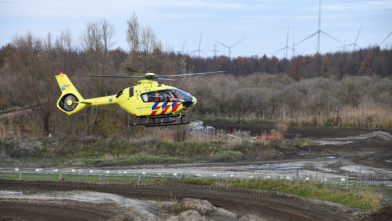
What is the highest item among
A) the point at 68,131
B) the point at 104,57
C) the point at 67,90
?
the point at 104,57

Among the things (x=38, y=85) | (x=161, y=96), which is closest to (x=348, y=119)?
(x=161, y=96)

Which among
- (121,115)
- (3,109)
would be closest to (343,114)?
(121,115)

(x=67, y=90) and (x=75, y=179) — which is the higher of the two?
(x=67, y=90)

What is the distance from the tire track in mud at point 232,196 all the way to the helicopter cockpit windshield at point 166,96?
4.58 m

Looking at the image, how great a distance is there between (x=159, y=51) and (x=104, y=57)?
5.39 metres

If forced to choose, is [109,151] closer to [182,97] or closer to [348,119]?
[182,97]

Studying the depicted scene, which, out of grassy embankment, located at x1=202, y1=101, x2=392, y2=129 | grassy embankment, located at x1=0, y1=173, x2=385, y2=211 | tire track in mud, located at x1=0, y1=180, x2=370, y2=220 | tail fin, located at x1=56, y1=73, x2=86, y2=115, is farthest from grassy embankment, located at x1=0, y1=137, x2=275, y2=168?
grassy embankment, located at x1=202, y1=101, x2=392, y2=129

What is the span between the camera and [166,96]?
58.5 feet

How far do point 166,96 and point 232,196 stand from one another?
6590 mm

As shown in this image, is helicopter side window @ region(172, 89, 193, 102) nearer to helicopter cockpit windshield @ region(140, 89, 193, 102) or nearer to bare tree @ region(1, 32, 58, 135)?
helicopter cockpit windshield @ region(140, 89, 193, 102)

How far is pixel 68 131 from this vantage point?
3055 centimetres

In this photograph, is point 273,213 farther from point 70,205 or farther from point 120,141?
point 120,141

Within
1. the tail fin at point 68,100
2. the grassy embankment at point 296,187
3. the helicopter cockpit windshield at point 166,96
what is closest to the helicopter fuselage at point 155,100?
the helicopter cockpit windshield at point 166,96

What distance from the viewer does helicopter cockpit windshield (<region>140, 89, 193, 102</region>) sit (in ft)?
58.4
